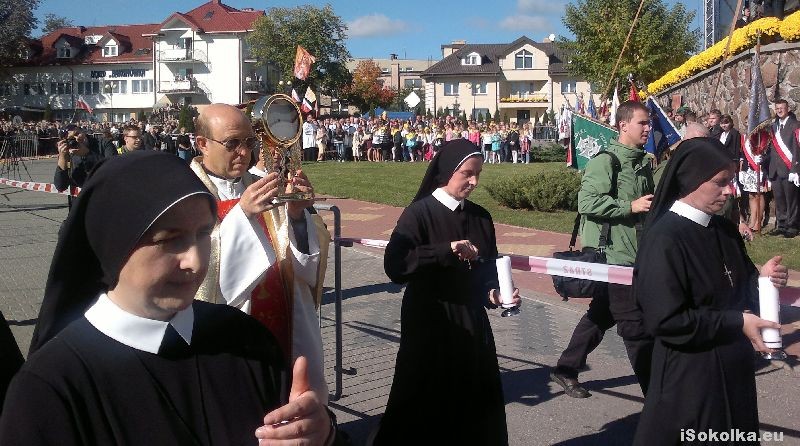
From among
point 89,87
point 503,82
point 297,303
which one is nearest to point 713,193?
point 297,303

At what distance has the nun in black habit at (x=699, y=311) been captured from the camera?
11.0 ft

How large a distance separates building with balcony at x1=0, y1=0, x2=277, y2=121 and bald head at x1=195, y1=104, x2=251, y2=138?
249 ft

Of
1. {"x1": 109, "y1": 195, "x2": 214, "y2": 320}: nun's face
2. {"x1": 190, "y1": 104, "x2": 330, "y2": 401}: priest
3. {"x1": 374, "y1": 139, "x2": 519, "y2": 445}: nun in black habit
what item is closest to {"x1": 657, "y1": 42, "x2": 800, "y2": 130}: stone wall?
{"x1": 374, "y1": 139, "x2": 519, "y2": 445}: nun in black habit

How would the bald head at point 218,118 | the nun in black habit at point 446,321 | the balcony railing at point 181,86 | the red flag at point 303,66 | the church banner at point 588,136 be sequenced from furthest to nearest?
the balcony railing at point 181,86 → the church banner at point 588,136 → the red flag at point 303,66 → the nun in black habit at point 446,321 → the bald head at point 218,118

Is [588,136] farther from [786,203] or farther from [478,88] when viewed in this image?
[478,88]

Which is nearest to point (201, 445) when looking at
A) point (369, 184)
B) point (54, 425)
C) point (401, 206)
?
point (54, 425)

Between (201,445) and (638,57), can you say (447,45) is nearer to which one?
(638,57)

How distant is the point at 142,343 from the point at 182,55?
271ft

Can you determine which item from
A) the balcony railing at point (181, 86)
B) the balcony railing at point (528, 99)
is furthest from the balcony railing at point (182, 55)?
the balcony railing at point (528, 99)

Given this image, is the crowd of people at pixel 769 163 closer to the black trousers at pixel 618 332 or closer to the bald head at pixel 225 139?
the black trousers at pixel 618 332

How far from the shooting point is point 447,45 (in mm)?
105875

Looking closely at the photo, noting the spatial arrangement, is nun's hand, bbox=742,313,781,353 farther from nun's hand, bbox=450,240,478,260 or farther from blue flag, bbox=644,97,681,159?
blue flag, bbox=644,97,681,159

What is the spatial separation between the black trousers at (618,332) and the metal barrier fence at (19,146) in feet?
80.2

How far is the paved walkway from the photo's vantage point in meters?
5.47
